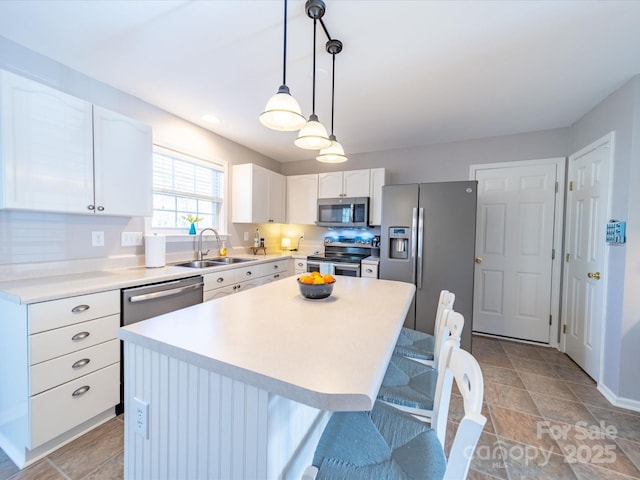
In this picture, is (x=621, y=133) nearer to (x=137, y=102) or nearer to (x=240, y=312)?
(x=240, y=312)

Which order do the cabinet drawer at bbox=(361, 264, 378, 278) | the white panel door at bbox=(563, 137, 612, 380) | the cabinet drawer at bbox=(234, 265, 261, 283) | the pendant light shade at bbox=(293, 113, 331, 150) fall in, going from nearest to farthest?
the pendant light shade at bbox=(293, 113, 331, 150) → the white panel door at bbox=(563, 137, 612, 380) → the cabinet drawer at bbox=(234, 265, 261, 283) → the cabinet drawer at bbox=(361, 264, 378, 278)

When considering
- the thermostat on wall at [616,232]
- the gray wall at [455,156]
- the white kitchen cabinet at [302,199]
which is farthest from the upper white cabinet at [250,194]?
the thermostat on wall at [616,232]

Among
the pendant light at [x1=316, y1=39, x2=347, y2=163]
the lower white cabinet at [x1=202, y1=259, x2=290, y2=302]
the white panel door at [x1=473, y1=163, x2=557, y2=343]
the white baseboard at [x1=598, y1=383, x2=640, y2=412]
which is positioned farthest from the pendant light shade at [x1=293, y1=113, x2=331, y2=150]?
the white baseboard at [x1=598, y1=383, x2=640, y2=412]

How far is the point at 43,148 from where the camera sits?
64.8 inches

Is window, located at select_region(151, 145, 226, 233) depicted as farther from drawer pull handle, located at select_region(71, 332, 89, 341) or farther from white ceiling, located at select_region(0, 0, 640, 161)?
drawer pull handle, located at select_region(71, 332, 89, 341)

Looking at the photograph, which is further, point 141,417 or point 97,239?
point 97,239

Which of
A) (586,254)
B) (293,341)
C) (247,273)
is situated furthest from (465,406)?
(586,254)

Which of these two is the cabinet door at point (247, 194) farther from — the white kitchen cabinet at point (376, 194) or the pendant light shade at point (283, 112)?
the pendant light shade at point (283, 112)

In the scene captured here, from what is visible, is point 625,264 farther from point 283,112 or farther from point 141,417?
point 141,417

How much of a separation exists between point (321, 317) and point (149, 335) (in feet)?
2.22

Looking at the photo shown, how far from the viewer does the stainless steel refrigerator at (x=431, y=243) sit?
2770mm

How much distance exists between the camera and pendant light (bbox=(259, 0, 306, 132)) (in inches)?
47.2

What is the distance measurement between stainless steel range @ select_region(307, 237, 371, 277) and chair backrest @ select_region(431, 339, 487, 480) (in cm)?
235

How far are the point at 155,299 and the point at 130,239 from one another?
2.56ft
